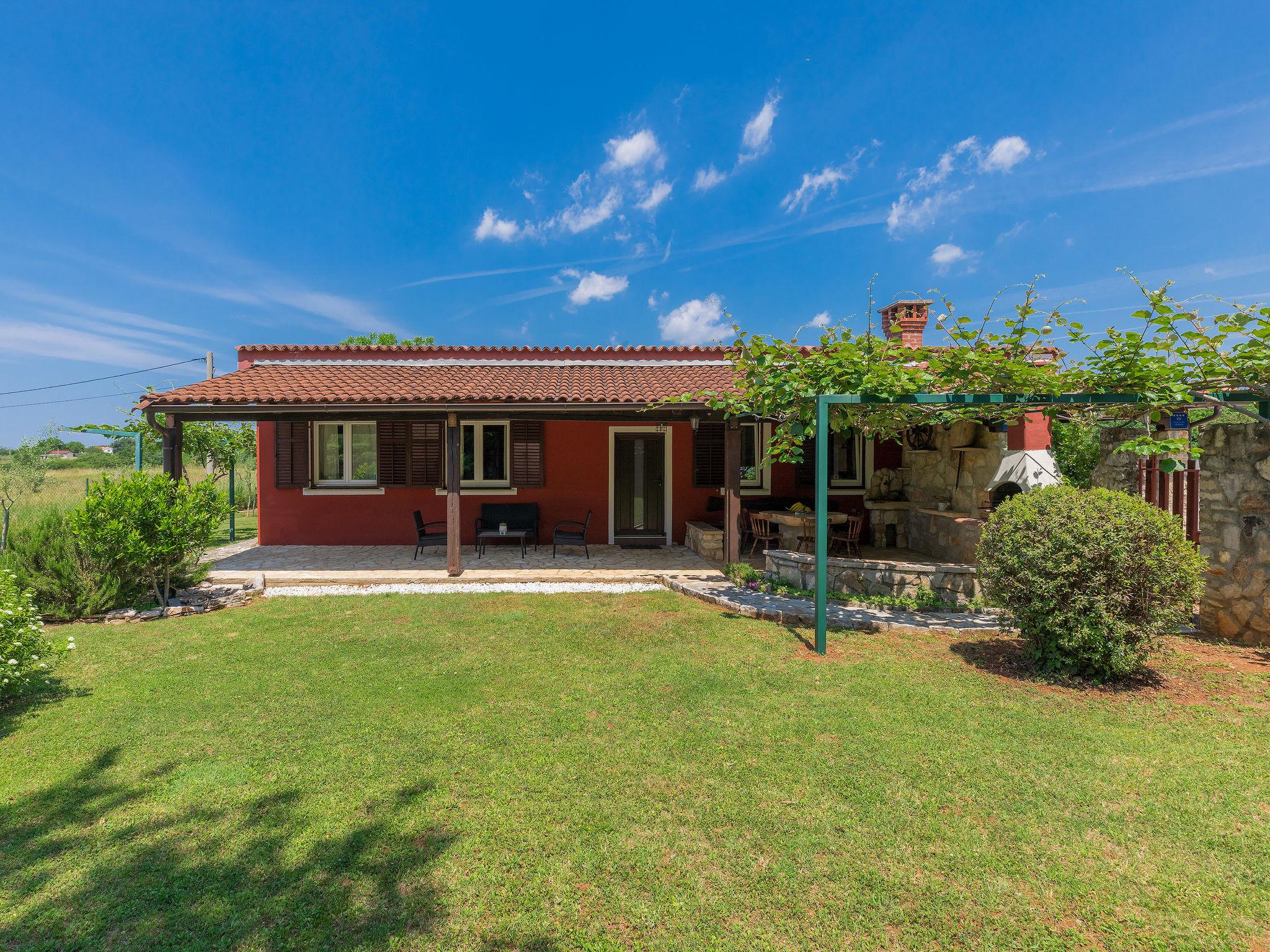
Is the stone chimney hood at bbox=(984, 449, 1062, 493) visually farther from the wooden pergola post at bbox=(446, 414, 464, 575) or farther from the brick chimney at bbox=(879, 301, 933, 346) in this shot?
the wooden pergola post at bbox=(446, 414, 464, 575)

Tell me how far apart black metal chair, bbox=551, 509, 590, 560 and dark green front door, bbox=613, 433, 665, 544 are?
2.62ft

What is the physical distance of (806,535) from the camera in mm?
8695

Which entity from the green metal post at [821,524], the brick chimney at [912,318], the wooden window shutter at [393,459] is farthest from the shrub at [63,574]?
the brick chimney at [912,318]

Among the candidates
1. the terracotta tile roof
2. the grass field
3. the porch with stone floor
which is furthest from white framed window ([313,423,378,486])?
the grass field

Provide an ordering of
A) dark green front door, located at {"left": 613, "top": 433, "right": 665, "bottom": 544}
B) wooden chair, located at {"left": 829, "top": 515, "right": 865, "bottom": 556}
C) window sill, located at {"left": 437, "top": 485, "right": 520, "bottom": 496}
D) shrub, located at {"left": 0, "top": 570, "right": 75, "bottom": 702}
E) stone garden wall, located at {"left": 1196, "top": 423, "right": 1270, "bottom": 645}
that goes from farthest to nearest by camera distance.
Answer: dark green front door, located at {"left": 613, "top": 433, "right": 665, "bottom": 544}, window sill, located at {"left": 437, "top": 485, "right": 520, "bottom": 496}, wooden chair, located at {"left": 829, "top": 515, "right": 865, "bottom": 556}, stone garden wall, located at {"left": 1196, "top": 423, "right": 1270, "bottom": 645}, shrub, located at {"left": 0, "top": 570, "right": 75, "bottom": 702}

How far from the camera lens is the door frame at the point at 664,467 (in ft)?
35.5

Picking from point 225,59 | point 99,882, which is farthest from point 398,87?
point 99,882

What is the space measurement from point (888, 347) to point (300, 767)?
232 inches

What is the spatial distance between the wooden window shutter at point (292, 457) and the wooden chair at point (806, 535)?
9005 mm

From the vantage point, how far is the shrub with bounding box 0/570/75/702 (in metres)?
3.79

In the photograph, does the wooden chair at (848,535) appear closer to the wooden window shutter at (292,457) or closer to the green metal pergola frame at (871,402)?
the green metal pergola frame at (871,402)

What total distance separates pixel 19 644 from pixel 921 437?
11261 mm

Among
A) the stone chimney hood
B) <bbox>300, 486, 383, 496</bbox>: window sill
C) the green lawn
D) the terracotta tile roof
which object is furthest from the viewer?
<bbox>300, 486, 383, 496</bbox>: window sill

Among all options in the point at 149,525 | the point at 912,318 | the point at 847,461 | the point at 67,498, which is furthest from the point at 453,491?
the point at 912,318
